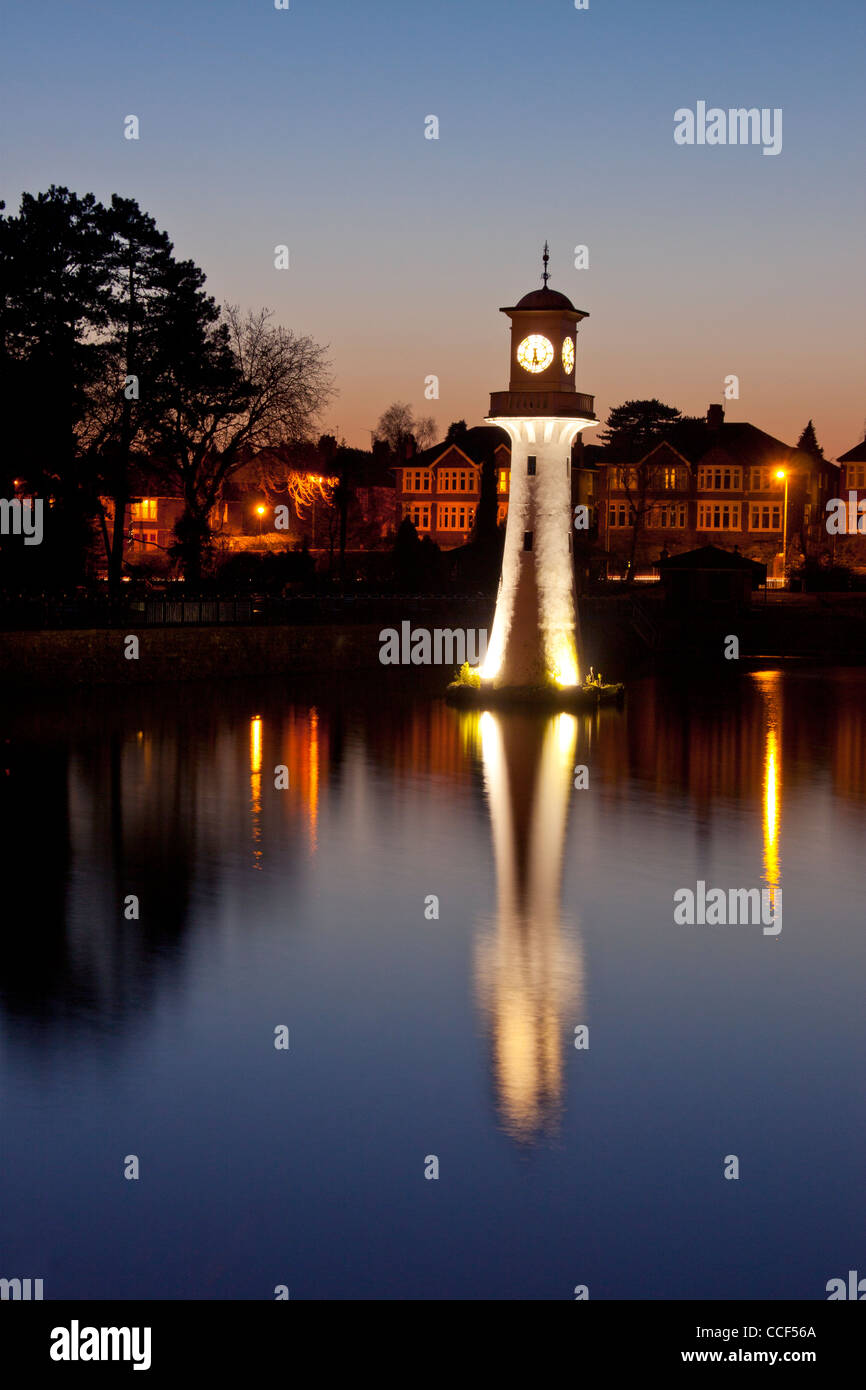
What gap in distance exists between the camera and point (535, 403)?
143 feet

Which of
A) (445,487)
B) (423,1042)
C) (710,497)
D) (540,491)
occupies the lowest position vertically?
(423,1042)

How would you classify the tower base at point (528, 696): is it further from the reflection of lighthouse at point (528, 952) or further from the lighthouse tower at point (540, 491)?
the reflection of lighthouse at point (528, 952)

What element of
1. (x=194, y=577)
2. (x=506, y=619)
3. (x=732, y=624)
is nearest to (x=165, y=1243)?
(x=506, y=619)

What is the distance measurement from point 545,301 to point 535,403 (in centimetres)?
256

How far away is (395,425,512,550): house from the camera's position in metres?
128

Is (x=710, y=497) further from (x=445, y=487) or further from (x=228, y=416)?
(x=228, y=416)

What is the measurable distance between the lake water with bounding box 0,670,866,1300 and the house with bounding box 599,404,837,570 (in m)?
90.2

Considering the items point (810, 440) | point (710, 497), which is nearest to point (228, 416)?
point (710, 497)

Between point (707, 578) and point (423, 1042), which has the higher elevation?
point (707, 578)

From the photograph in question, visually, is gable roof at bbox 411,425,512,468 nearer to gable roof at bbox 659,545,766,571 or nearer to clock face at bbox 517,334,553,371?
gable roof at bbox 659,545,766,571

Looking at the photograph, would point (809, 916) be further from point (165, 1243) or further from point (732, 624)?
point (732, 624)

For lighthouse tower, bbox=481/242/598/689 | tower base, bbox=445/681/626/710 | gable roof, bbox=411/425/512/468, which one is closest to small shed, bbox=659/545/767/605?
tower base, bbox=445/681/626/710

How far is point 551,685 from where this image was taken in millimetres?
47938

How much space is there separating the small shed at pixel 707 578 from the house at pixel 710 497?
1348 inches
